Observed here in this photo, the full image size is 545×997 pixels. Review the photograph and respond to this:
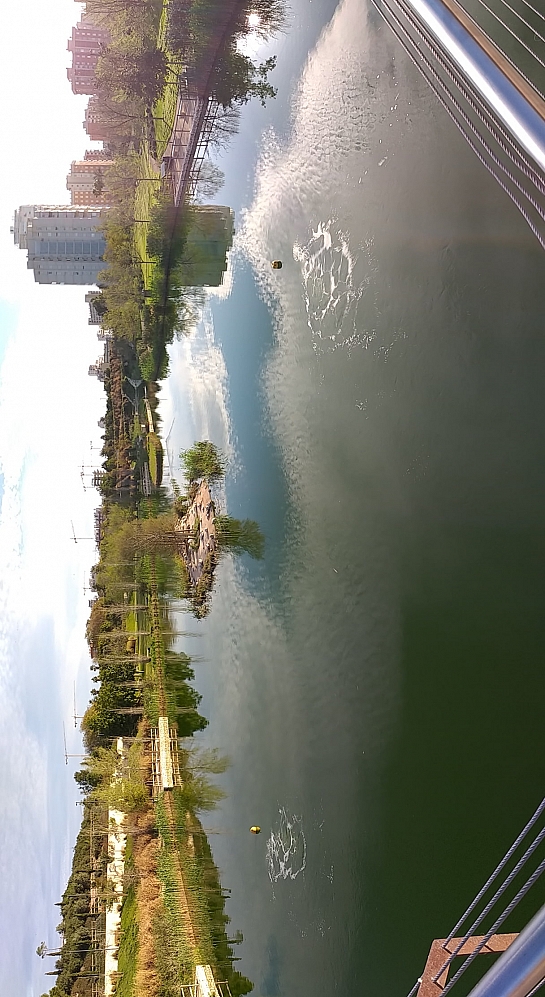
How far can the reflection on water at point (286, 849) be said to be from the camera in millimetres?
9602

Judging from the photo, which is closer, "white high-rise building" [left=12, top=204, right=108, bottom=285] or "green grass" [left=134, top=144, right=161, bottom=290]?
"green grass" [left=134, top=144, right=161, bottom=290]

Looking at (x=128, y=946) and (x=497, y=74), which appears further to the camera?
(x=128, y=946)

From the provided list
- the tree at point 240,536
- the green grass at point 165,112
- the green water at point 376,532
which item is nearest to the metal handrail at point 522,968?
the green water at point 376,532

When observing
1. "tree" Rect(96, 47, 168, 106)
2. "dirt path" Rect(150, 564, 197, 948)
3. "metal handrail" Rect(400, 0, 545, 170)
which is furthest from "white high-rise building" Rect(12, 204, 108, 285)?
"metal handrail" Rect(400, 0, 545, 170)

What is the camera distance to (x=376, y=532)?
28.5 feet

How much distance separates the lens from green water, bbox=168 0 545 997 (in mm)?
6816

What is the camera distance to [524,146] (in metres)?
4.23

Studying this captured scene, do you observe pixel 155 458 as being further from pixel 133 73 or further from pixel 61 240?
pixel 61 240

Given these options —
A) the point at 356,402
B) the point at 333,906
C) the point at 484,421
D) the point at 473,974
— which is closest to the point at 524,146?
the point at 484,421

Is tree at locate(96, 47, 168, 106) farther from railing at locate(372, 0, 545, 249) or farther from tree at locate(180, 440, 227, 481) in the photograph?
railing at locate(372, 0, 545, 249)

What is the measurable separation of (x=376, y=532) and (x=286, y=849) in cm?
468

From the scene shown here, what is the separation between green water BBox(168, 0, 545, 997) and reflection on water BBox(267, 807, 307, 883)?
2.8 inches

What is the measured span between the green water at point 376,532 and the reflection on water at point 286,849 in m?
0.07

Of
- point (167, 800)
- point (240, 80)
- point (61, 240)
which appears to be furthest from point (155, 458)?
point (61, 240)
